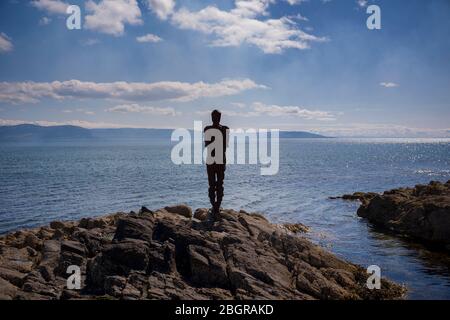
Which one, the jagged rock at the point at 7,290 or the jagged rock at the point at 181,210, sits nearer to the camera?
the jagged rock at the point at 7,290

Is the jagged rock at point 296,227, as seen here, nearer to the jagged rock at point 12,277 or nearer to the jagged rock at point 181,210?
the jagged rock at point 181,210

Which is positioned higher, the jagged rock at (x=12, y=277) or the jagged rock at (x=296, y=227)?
the jagged rock at (x=12, y=277)

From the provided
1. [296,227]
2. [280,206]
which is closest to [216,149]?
[296,227]

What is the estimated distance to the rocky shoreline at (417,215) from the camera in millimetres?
24703

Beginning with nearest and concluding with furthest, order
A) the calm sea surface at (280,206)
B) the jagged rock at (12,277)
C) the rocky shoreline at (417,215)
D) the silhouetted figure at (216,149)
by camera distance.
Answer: the jagged rock at (12,277) < the silhouetted figure at (216,149) < the calm sea surface at (280,206) < the rocky shoreline at (417,215)

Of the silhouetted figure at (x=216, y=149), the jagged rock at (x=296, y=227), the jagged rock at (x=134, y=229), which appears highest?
the silhouetted figure at (x=216, y=149)

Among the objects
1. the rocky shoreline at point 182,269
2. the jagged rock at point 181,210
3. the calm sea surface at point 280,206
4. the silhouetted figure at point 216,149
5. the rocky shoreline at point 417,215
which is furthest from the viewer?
the jagged rock at point 181,210

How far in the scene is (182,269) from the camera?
1330cm

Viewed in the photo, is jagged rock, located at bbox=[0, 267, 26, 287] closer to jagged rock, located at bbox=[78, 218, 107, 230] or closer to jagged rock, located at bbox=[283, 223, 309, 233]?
jagged rock, located at bbox=[78, 218, 107, 230]

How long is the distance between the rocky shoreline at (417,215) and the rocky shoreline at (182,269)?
10632 mm

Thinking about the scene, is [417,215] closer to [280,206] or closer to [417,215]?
[417,215]

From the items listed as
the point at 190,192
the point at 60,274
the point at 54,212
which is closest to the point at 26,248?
the point at 60,274

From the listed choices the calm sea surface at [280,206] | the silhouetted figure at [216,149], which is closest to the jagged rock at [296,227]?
the calm sea surface at [280,206]
